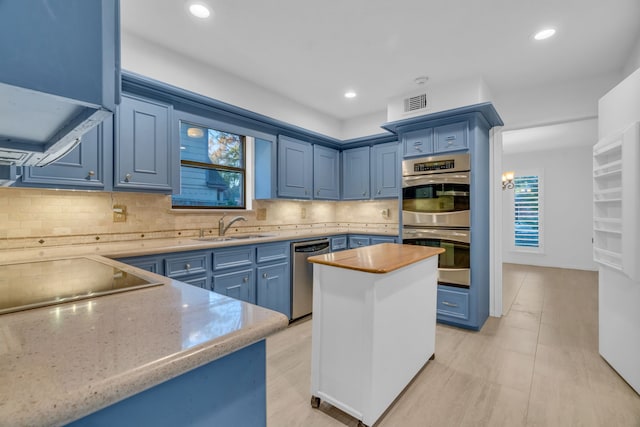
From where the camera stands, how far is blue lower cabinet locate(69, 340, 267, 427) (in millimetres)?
583

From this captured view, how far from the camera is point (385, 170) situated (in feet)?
13.9

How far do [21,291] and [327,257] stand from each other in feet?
4.69

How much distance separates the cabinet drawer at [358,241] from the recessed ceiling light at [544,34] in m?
2.65

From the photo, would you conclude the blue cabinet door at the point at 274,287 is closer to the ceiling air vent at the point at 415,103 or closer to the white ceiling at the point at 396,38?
the white ceiling at the point at 396,38

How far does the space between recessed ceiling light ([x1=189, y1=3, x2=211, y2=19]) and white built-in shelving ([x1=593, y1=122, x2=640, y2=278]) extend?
307 cm

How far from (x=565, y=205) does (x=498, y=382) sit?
Answer: 19.9 ft

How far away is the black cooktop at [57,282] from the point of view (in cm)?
95

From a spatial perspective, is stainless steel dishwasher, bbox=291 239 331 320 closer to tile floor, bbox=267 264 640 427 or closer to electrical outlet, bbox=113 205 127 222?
tile floor, bbox=267 264 640 427

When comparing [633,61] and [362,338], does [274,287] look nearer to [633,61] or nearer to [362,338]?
[362,338]

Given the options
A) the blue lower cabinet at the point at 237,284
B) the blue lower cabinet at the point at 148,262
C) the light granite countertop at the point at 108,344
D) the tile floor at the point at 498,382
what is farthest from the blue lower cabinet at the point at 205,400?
the blue lower cabinet at the point at 237,284

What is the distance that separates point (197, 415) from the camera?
688 mm

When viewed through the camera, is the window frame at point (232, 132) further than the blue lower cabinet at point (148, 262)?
Yes

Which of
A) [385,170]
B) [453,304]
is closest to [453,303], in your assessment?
[453,304]

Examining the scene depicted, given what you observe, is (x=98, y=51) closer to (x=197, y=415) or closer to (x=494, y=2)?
(x=197, y=415)
